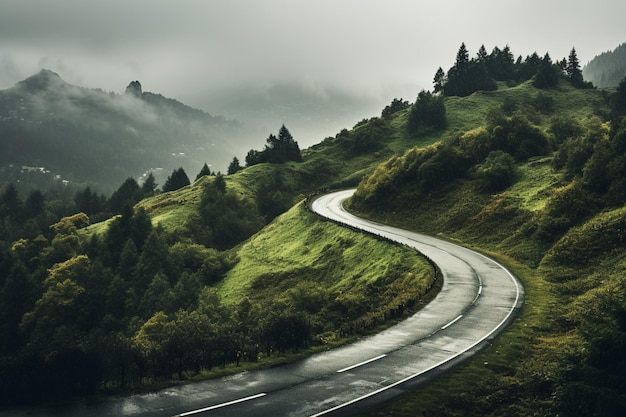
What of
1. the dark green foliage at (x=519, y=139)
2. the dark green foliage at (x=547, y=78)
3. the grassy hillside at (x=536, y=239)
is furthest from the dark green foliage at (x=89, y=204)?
the dark green foliage at (x=547, y=78)

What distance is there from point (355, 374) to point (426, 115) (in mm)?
127143

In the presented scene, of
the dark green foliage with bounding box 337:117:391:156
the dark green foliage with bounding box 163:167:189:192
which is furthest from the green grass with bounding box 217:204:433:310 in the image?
the dark green foliage with bounding box 163:167:189:192

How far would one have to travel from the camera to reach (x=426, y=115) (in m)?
140

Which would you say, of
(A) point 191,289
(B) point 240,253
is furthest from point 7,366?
(B) point 240,253

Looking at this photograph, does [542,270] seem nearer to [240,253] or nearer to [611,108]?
[240,253]

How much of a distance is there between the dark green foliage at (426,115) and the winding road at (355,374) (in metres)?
105

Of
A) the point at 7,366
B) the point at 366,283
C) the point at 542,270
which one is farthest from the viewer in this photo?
the point at 366,283

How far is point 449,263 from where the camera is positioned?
49.1m

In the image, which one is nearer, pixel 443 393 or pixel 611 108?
pixel 443 393

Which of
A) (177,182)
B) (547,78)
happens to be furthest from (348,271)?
(547,78)

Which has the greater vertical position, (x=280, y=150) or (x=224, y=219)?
(x=280, y=150)

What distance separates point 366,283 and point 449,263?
9.22 meters

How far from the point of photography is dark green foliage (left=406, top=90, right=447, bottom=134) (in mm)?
138750

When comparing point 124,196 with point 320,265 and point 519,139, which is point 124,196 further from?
point 519,139
